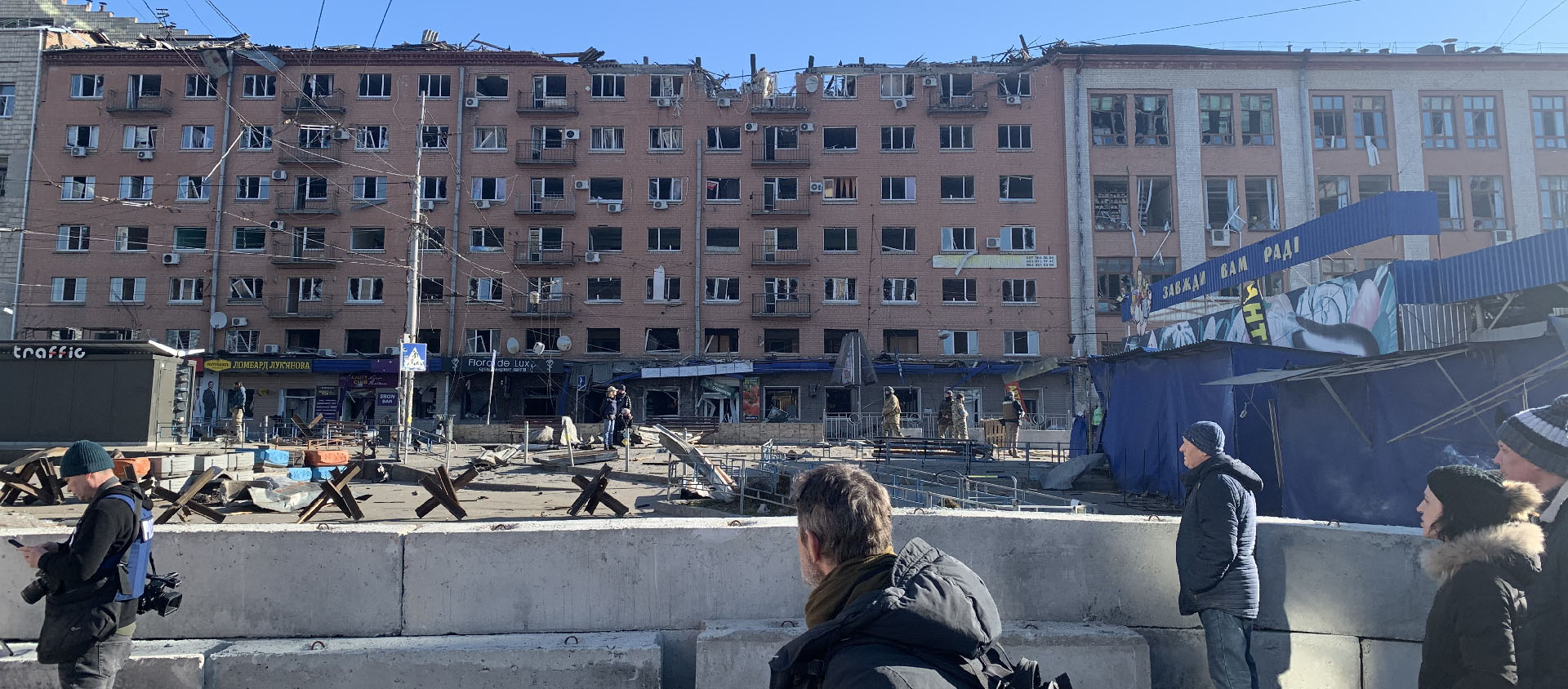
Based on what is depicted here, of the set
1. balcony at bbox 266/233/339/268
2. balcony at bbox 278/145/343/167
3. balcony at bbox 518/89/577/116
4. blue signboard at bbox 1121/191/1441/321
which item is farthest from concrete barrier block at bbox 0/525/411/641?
balcony at bbox 278/145/343/167

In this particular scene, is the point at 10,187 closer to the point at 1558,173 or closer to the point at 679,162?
the point at 679,162

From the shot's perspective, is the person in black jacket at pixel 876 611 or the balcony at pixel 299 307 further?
the balcony at pixel 299 307

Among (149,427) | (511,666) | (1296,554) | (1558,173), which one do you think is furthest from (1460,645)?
(1558,173)

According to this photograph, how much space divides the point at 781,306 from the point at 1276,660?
126ft

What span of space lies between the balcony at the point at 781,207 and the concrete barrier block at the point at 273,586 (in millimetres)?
39441

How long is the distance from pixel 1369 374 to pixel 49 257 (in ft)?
176

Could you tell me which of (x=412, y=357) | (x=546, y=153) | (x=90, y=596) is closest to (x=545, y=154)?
(x=546, y=153)

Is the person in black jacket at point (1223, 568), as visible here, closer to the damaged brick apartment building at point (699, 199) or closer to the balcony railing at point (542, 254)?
the damaged brick apartment building at point (699, 199)

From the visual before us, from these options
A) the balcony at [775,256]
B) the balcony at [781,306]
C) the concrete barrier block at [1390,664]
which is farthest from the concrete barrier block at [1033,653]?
the balcony at [775,256]

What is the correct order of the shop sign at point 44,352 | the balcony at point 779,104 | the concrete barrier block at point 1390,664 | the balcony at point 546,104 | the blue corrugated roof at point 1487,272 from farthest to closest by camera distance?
the balcony at point 779,104, the balcony at point 546,104, the shop sign at point 44,352, the blue corrugated roof at point 1487,272, the concrete barrier block at point 1390,664

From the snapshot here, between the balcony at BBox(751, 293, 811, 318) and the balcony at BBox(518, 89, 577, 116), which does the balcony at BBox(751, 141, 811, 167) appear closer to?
the balcony at BBox(751, 293, 811, 318)

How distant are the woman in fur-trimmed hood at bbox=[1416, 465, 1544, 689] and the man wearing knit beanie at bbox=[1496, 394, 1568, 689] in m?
0.05

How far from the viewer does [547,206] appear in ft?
141

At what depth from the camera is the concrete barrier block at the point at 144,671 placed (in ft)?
13.7
